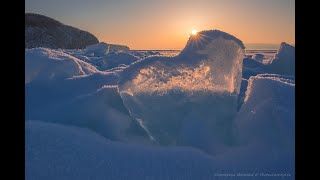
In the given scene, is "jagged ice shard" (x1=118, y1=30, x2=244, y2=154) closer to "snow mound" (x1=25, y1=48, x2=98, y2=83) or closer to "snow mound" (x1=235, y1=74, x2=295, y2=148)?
"snow mound" (x1=235, y1=74, x2=295, y2=148)

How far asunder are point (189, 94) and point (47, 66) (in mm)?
1470

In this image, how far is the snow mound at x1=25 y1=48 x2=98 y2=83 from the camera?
11.1 feet

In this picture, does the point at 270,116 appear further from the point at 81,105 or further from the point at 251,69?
the point at 251,69

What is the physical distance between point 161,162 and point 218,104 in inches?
28.4

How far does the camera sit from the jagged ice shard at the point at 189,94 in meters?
2.61

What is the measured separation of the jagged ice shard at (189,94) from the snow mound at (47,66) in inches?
32.8

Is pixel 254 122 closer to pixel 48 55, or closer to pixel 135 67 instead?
pixel 135 67

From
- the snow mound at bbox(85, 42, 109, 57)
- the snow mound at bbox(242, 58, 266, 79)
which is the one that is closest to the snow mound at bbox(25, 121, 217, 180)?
the snow mound at bbox(242, 58, 266, 79)

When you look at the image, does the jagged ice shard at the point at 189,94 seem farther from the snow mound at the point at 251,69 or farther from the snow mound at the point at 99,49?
the snow mound at the point at 99,49

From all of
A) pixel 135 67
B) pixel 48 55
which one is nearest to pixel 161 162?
pixel 135 67

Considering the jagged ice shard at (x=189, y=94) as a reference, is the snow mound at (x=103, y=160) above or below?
below

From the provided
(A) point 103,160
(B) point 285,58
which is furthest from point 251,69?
(A) point 103,160

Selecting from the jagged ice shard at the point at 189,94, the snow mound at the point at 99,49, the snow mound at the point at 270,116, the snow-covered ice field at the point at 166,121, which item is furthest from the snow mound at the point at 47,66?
the snow mound at the point at 99,49

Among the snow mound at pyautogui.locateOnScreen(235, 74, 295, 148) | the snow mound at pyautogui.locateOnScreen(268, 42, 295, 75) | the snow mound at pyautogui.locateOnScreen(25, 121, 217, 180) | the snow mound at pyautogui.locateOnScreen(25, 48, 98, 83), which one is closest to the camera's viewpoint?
the snow mound at pyautogui.locateOnScreen(25, 121, 217, 180)
